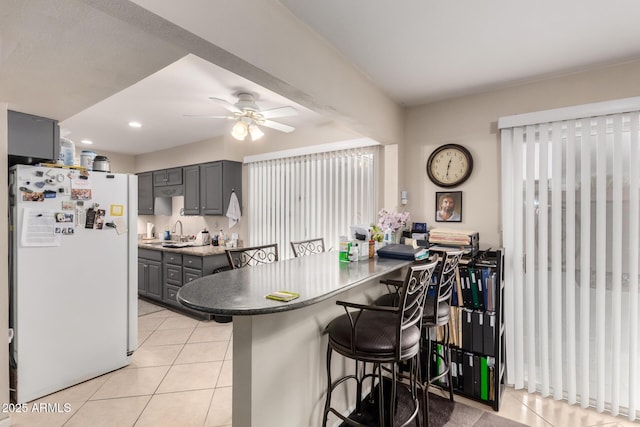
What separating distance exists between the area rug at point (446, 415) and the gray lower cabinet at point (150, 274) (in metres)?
3.54

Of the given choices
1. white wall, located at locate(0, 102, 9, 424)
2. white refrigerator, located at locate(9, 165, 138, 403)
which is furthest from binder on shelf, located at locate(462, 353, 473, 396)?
white wall, located at locate(0, 102, 9, 424)

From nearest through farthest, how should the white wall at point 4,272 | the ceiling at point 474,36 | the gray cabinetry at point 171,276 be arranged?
the ceiling at point 474,36 < the white wall at point 4,272 < the gray cabinetry at point 171,276

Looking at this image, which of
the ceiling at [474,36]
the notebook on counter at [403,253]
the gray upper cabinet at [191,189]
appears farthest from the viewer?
the gray upper cabinet at [191,189]

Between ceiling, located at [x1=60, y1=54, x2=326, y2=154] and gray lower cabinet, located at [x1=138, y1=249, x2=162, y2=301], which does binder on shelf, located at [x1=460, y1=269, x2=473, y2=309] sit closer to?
ceiling, located at [x1=60, y1=54, x2=326, y2=154]

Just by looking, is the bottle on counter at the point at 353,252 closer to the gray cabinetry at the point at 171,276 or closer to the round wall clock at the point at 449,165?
the round wall clock at the point at 449,165

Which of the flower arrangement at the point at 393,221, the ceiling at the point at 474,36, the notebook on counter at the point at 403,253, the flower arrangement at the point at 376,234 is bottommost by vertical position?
the notebook on counter at the point at 403,253

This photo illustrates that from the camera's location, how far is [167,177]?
5.27 meters

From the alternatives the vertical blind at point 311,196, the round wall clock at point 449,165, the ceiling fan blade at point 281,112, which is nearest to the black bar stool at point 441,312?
the round wall clock at point 449,165

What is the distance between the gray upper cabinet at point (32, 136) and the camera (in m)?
2.17

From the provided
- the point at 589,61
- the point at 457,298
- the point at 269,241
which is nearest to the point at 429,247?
the point at 457,298

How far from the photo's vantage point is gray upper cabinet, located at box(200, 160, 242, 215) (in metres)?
4.44

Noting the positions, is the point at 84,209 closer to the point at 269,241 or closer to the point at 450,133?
the point at 269,241

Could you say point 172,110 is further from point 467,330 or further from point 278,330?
point 467,330

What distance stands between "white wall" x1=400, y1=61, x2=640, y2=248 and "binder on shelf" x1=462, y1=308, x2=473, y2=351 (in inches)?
28.1
